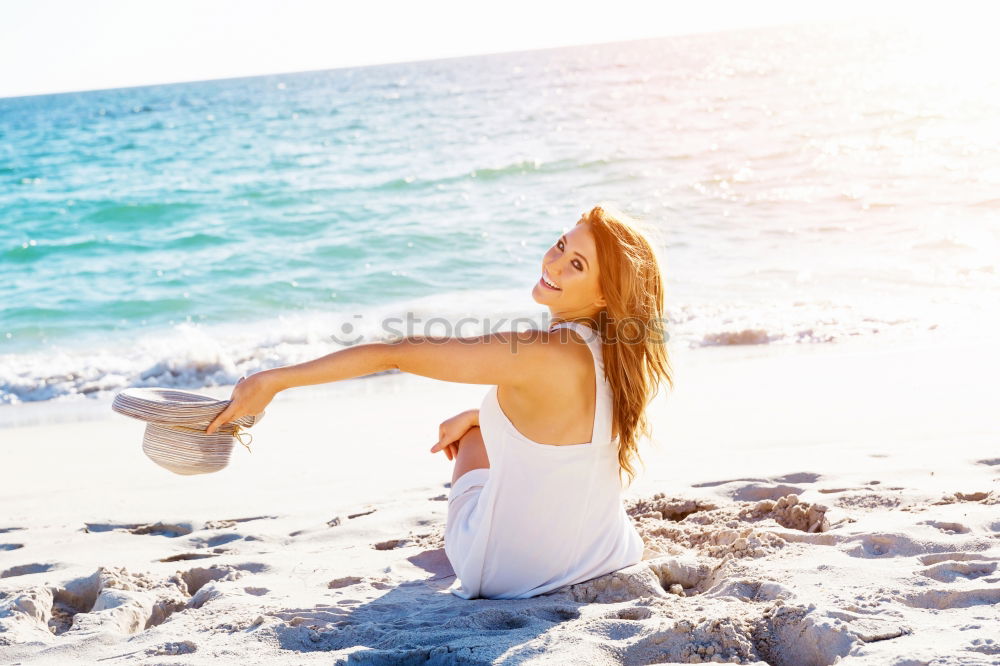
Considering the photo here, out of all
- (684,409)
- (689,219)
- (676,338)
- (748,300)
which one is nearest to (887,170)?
(689,219)

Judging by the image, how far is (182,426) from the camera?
2.75m

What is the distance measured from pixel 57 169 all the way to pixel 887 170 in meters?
16.5

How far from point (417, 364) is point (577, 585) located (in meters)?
1.02

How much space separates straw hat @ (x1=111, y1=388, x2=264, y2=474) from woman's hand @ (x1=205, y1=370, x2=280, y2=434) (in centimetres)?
8

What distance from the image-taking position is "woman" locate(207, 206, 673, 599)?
2805 mm

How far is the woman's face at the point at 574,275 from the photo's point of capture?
289cm

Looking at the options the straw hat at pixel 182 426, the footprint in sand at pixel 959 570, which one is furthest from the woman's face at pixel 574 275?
the footprint in sand at pixel 959 570

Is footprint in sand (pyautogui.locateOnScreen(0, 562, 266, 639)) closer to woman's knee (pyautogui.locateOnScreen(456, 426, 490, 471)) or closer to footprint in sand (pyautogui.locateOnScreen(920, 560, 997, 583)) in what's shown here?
woman's knee (pyautogui.locateOnScreen(456, 426, 490, 471))

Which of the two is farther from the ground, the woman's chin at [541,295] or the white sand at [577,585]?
the woman's chin at [541,295]

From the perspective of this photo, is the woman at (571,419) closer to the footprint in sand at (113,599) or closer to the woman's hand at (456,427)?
the woman's hand at (456,427)

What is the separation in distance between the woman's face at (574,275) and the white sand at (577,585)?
745 millimetres

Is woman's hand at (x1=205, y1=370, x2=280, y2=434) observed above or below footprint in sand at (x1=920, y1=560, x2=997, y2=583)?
above

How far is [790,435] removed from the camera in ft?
16.0

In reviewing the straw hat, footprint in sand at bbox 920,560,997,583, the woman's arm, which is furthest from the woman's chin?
footprint in sand at bbox 920,560,997,583
